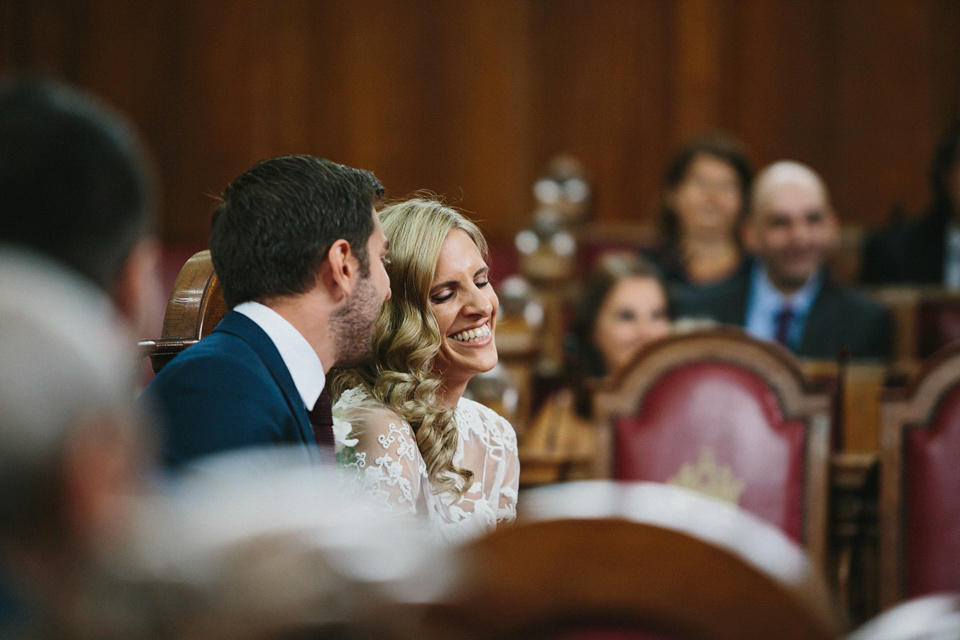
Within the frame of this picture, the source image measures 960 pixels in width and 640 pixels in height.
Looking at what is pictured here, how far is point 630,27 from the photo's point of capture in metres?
5.54

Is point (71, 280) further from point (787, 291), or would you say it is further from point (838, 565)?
point (787, 291)

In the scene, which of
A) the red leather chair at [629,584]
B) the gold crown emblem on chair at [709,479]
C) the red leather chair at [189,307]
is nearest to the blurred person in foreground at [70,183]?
the red leather chair at [629,584]

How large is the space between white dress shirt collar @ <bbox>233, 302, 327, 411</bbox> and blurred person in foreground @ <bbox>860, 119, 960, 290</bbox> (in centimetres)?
316

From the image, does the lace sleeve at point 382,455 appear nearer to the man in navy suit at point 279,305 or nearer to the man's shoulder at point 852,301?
the man in navy suit at point 279,305

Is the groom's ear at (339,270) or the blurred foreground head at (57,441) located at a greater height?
the groom's ear at (339,270)

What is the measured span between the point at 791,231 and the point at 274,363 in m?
2.76

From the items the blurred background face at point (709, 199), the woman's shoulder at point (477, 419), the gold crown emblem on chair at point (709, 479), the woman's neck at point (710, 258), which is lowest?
the gold crown emblem on chair at point (709, 479)

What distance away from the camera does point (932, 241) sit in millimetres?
4086

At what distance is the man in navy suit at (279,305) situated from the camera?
1235mm

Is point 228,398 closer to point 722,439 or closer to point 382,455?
point 382,455

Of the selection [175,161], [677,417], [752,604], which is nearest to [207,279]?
[752,604]

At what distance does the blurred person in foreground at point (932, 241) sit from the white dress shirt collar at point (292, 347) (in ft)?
10.4

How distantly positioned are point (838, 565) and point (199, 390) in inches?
79.1

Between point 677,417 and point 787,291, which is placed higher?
point 787,291
